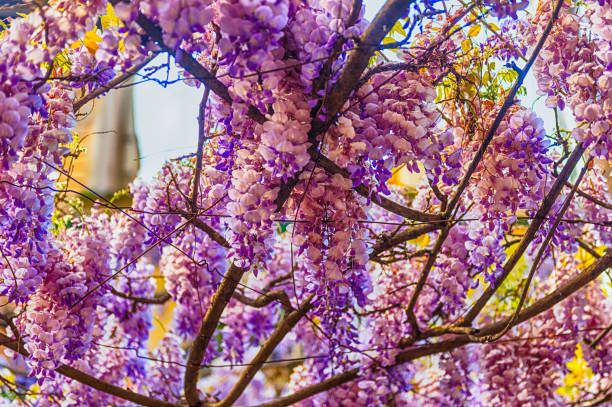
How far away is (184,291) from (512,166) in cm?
115

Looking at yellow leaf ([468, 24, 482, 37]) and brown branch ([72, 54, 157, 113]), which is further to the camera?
yellow leaf ([468, 24, 482, 37])

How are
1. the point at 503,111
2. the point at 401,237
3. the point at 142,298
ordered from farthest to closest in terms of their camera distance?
the point at 142,298, the point at 401,237, the point at 503,111

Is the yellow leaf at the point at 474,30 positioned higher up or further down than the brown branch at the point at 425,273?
higher up

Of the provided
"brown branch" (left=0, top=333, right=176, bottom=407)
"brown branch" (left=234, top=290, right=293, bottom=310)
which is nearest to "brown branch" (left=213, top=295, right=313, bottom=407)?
"brown branch" (left=234, top=290, right=293, bottom=310)

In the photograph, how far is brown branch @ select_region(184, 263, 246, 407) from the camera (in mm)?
1240

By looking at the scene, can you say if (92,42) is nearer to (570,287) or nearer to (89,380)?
(89,380)

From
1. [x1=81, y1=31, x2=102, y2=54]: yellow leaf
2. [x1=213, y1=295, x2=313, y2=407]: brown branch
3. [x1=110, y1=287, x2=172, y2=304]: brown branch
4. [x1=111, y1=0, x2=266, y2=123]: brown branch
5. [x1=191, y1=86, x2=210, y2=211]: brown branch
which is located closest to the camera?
[x1=111, y1=0, x2=266, y2=123]: brown branch

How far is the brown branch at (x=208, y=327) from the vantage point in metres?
1.24

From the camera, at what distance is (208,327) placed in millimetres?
1437

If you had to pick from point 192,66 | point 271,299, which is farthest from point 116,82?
point 271,299

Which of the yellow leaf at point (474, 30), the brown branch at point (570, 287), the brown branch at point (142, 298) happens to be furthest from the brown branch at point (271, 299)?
the yellow leaf at point (474, 30)

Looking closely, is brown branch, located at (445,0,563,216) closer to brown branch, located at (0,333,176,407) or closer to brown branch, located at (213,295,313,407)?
brown branch, located at (213,295,313,407)

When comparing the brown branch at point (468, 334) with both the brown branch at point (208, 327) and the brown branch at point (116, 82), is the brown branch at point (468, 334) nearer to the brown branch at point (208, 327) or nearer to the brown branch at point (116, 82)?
the brown branch at point (208, 327)

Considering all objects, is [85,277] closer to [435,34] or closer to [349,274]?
[349,274]
